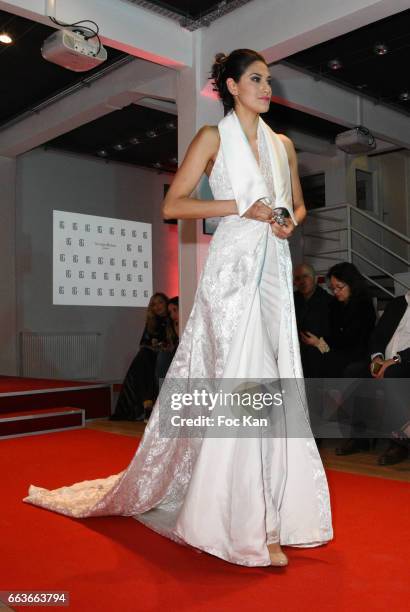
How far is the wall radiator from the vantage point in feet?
25.5

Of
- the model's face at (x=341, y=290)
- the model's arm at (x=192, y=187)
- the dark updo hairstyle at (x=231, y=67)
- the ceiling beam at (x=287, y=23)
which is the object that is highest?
the ceiling beam at (x=287, y=23)

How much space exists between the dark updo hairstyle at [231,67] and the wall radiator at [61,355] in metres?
6.27

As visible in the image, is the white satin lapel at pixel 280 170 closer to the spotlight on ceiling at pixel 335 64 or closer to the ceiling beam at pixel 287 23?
the ceiling beam at pixel 287 23

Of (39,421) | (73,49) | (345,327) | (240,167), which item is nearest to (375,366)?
(345,327)

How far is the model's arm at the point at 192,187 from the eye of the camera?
188cm

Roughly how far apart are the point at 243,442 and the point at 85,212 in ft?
23.4

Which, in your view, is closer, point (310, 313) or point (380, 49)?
point (310, 313)

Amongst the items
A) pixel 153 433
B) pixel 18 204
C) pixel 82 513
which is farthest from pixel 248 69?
pixel 18 204

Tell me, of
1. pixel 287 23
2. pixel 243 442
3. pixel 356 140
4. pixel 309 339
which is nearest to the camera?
pixel 243 442

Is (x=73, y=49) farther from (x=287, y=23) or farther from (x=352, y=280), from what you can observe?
(x=352, y=280)

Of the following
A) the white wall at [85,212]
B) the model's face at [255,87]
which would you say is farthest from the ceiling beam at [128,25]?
the white wall at [85,212]

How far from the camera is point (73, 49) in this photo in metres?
3.97

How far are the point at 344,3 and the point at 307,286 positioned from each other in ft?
5.93

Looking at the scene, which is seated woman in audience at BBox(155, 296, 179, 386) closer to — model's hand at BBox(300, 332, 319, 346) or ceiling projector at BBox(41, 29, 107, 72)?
model's hand at BBox(300, 332, 319, 346)
